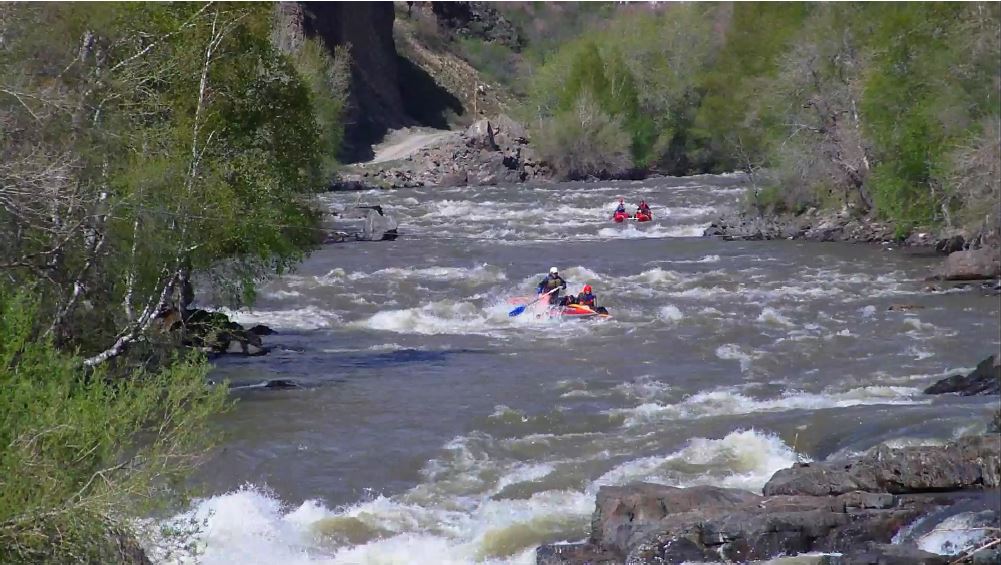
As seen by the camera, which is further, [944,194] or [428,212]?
[428,212]

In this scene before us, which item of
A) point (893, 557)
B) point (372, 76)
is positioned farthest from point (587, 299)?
point (372, 76)

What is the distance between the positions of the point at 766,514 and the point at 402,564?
133 inches

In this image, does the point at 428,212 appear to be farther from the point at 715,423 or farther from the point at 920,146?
the point at 715,423

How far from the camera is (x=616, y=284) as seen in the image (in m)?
31.4

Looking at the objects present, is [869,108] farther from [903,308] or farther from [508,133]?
[508,133]

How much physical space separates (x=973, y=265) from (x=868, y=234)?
8946 mm

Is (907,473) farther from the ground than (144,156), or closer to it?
closer to it

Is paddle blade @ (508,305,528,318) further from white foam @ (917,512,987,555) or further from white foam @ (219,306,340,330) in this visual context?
white foam @ (917,512,987,555)

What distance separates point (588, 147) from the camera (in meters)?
73.1

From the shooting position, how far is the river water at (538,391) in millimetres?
13820

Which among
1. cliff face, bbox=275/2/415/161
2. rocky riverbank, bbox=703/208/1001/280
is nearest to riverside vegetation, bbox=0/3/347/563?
rocky riverbank, bbox=703/208/1001/280

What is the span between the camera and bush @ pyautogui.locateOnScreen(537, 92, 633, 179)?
72.7 meters

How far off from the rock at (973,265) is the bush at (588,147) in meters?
44.0

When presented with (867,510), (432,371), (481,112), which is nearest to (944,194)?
(432,371)
